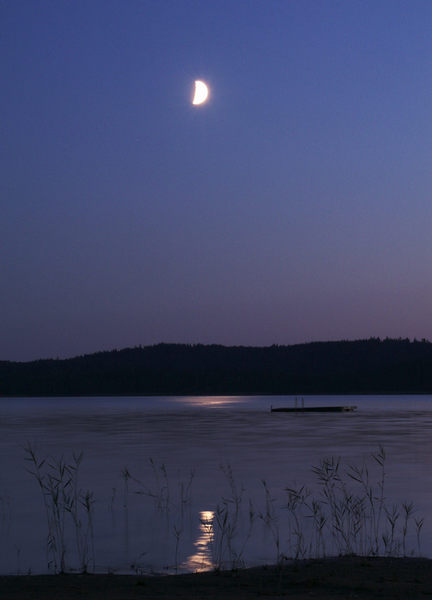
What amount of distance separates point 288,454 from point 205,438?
16.7m

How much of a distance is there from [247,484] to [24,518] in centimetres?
1159

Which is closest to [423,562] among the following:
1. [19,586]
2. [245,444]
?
[19,586]

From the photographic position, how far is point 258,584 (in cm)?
1368

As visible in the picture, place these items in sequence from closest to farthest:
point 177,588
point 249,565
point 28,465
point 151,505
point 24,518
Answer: point 177,588 → point 249,565 → point 24,518 → point 151,505 → point 28,465

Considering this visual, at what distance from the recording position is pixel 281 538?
21047 mm

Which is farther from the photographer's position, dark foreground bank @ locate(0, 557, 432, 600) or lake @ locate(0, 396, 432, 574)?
lake @ locate(0, 396, 432, 574)

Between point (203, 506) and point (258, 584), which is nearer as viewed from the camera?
point (258, 584)

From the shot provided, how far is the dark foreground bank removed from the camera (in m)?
12.5

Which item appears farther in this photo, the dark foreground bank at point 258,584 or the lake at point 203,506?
the lake at point 203,506

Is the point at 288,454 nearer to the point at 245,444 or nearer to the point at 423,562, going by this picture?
the point at 245,444

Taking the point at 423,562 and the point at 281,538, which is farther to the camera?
the point at 281,538

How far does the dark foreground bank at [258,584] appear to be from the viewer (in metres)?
12.5

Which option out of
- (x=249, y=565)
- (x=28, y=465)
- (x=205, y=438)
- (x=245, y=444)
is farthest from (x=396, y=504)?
(x=205, y=438)

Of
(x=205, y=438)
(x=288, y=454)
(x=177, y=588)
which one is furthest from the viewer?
(x=205, y=438)
